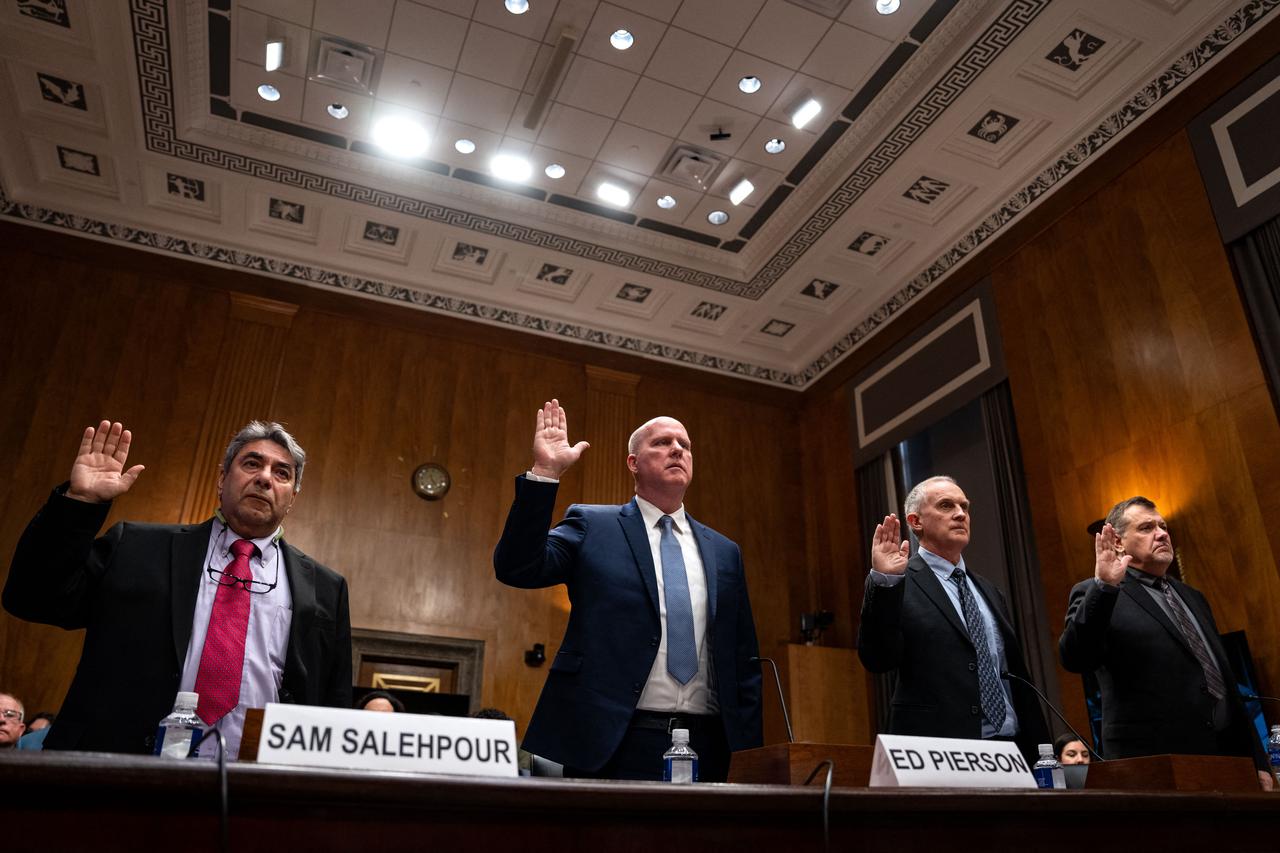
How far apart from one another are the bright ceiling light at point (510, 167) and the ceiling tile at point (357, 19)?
126 centimetres

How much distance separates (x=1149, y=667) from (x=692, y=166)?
16.4 feet

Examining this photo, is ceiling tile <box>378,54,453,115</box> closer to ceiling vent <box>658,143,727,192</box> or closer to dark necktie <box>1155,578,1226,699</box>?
ceiling vent <box>658,143,727,192</box>

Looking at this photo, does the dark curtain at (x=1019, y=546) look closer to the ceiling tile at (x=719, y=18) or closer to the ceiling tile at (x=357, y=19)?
the ceiling tile at (x=719, y=18)

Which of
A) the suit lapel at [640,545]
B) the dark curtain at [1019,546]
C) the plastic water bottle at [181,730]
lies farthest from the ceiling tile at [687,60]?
the plastic water bottle at [181,730]

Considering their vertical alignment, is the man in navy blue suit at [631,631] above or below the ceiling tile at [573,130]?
below

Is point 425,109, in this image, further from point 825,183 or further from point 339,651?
point 339,651

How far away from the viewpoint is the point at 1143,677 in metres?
2.85

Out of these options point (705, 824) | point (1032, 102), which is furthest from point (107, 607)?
point (1032, 102)

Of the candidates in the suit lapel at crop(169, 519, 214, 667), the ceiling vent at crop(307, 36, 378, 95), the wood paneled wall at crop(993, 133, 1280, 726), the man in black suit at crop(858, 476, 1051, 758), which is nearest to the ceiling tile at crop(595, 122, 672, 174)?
the ceiling vent at crop(307, 36, 378, 95)

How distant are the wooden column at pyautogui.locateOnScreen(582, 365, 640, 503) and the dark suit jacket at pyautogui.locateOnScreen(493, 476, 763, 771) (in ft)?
18.8

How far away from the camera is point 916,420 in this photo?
7.69m

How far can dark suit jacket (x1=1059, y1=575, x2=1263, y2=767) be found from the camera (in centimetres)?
272

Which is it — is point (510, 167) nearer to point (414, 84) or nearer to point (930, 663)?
point (414, 84)

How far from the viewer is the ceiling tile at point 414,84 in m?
6.12
